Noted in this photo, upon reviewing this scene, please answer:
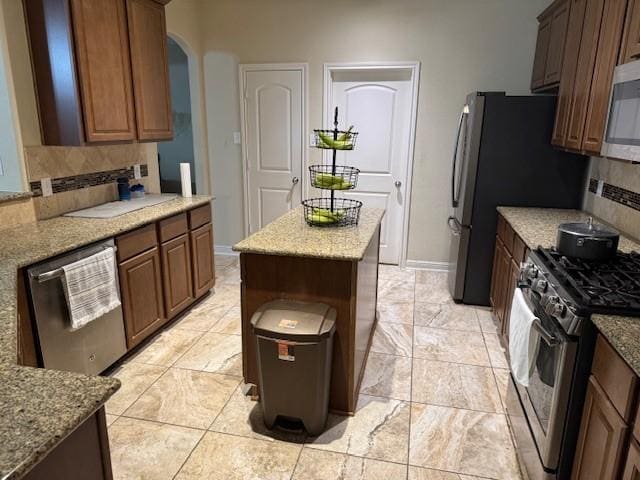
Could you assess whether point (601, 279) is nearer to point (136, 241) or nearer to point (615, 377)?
point (615, 377)

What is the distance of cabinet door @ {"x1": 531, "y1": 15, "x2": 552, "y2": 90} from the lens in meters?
3.52

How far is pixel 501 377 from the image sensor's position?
2713mm

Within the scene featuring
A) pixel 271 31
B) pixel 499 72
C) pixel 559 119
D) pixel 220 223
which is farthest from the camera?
pixel 220 223

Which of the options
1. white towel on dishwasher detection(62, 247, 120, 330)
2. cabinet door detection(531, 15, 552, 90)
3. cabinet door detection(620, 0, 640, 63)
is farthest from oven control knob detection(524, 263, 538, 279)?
white towel on dishwasher detection(62, 247, 120, 330)

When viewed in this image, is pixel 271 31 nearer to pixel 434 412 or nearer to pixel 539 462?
pixel 434 412

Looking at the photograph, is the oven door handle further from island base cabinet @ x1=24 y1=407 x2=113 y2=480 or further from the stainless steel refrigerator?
the stainless steel refrigerator

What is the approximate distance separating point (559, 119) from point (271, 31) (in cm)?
287

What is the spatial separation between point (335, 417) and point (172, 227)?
1.76m

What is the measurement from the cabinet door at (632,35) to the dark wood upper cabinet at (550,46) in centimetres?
95

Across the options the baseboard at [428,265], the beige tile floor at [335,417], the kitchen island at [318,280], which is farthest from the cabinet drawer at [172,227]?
the baseboard at [428,265]

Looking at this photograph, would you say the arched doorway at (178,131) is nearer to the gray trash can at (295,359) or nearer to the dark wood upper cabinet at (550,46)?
the dark wood upper cabinet at (550,46)

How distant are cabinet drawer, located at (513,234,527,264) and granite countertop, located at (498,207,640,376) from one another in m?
0.07

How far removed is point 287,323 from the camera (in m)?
2.01

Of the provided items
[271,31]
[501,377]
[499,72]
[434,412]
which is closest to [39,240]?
[434,412]
